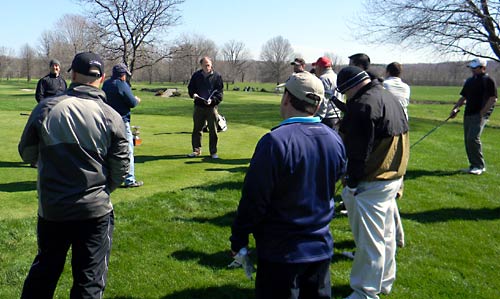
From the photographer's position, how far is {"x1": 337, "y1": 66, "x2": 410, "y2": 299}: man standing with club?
3809 mm

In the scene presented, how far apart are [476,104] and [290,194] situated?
8267 mm

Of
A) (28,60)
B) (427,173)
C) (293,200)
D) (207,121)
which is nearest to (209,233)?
(293,200)

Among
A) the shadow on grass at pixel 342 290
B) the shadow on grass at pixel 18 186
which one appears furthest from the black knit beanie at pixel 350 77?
the shadow on grass at pixel 18 186

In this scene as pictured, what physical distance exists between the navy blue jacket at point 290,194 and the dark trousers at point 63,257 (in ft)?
4.39

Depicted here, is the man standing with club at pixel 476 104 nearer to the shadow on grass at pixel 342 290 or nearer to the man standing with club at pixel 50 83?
the shadow on grass at pixel 342 290

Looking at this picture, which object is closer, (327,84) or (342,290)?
(342,290)

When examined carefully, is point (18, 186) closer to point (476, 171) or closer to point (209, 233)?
point (209, 233)

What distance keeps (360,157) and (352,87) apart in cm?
69

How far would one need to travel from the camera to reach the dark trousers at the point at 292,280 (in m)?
2.77

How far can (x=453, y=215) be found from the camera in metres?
6.89

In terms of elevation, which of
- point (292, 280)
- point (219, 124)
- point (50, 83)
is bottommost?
point (292, 280)

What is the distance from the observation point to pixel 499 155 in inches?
501

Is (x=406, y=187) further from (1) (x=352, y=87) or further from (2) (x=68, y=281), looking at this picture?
(2) (x=68, y=281)

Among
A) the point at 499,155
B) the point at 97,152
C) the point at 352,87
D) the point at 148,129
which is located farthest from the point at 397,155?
the point at 148,129
